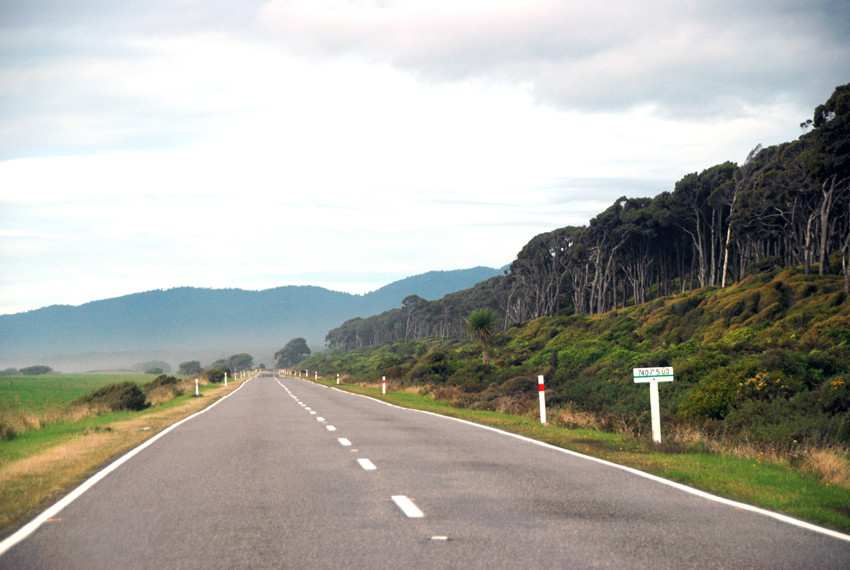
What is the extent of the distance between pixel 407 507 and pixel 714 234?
77.8 metres

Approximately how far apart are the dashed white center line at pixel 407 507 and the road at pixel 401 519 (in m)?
0.02

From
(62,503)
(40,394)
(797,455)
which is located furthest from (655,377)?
(40,394)

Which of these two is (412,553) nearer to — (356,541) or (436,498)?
(356,541)

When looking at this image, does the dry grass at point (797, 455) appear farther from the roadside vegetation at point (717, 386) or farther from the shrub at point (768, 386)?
the shrub at point (768, 386)

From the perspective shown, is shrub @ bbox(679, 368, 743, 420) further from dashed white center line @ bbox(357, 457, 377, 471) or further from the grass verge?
the grass verge

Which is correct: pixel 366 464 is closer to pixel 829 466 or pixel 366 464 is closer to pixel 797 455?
pixel 829 466

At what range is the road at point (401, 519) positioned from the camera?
626cm

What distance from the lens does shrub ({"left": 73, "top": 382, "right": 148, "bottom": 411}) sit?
31.5m

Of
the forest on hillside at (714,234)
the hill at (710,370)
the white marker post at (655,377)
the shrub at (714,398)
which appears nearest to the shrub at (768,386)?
the hill at (710,370)

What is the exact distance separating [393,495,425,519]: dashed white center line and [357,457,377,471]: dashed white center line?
95.7 inches

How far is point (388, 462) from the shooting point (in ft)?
39.6

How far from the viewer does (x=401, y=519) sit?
7680mm

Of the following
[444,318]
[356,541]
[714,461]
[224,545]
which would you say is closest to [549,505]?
[356,541]

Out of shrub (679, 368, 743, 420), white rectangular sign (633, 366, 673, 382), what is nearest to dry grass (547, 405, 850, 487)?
white rectangular sign (633, 366, 673, 382)
